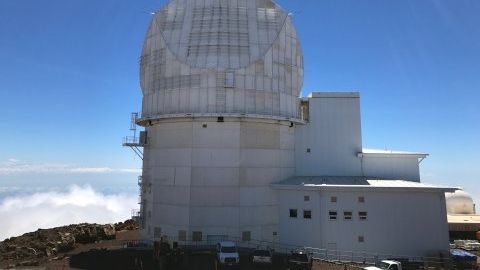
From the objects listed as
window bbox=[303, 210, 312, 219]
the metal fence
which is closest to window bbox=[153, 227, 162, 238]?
the metal fence

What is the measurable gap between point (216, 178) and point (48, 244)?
15.8 m

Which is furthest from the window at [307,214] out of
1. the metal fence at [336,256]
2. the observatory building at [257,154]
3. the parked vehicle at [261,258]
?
the parked vehicle at [261,258]

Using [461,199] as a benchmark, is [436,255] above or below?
below

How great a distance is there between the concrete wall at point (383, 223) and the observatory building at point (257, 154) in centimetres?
7

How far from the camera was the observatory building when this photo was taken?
84.8 feet

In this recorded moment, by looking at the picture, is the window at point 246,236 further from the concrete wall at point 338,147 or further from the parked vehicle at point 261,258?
the concrete wall at point 338,147

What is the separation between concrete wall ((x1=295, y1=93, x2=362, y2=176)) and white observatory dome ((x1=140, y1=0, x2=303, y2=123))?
2296 millimetres

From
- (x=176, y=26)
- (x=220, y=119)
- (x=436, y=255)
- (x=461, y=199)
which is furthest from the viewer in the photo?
(x=461, y=199)

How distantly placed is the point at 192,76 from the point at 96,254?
15.7 metres

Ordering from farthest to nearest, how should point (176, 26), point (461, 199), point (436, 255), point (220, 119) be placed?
1. point (461, 199)
2. point (176, 26)
3. point (220, 119)
4. point (436, 255)

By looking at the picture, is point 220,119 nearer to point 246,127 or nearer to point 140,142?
point 246,127

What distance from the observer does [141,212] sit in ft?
103

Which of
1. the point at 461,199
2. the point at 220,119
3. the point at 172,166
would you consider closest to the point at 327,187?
the point at 220,119

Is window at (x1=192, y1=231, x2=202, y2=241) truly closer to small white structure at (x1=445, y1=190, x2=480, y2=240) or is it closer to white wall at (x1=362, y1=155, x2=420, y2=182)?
white wall at (x1=362, y1=155, x2=420, y2=182)
